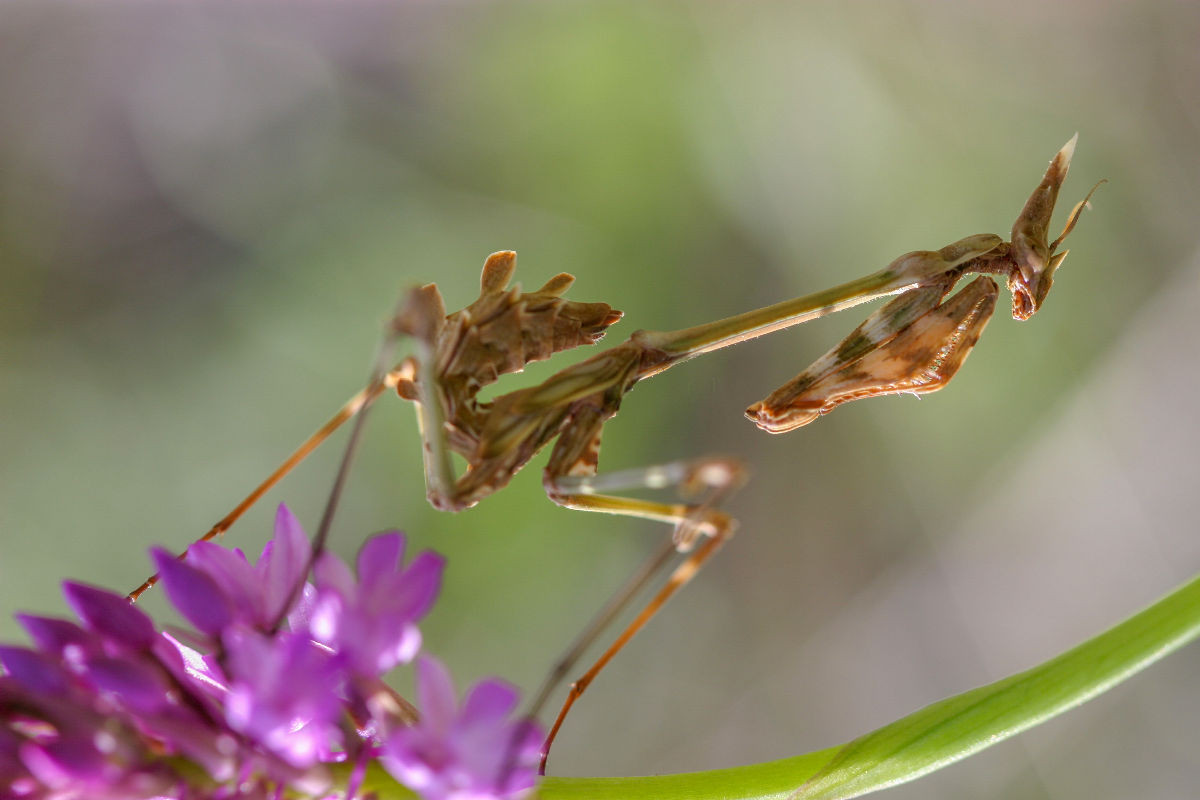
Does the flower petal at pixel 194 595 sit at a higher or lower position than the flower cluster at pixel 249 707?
higher

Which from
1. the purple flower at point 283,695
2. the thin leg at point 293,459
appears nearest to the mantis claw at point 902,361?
the thin leg at point 293,459

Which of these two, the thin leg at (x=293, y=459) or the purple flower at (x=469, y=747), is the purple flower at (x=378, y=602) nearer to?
the purple flower at (x=469, y=747)

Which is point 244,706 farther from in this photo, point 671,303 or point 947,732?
point 671,303

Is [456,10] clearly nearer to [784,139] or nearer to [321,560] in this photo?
[784,139]

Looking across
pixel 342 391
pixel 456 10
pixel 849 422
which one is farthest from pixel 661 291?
pixel 456 10

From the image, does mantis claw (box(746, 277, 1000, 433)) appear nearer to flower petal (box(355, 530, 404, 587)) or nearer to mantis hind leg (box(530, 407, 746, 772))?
mantis hind leg (box(530, 407, 746, 772))

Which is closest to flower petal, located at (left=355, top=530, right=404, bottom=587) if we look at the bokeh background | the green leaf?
the green leaf

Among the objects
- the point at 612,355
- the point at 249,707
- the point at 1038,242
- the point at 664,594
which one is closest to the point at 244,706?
the point at 249,707
